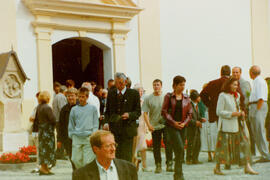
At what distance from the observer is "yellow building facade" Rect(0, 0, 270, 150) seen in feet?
39.1

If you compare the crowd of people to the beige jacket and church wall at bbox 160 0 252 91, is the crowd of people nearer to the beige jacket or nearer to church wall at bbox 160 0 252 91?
the beige jacket

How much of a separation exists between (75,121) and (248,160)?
309 centimetres

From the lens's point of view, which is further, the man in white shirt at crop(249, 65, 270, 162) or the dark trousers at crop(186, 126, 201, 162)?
the dark trousers at crop(186, 126, 201, 162)

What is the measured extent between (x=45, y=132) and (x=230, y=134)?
3.40 meters

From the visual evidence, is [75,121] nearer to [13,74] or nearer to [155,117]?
[155,117]

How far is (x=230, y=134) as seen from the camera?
762 centimetres

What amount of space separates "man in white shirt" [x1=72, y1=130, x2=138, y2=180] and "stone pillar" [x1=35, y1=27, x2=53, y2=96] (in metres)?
9.05

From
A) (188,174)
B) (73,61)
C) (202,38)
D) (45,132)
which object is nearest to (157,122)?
(188,174)

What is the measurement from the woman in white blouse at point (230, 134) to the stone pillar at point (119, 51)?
6.53 meters

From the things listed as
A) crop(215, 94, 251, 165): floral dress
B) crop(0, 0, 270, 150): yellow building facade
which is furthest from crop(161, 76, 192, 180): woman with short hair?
crop(0, 0, 270, 150): yellow building facade

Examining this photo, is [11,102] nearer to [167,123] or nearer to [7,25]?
[7,25]

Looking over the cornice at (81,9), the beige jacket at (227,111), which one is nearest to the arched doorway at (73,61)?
the cornice at (81,9)

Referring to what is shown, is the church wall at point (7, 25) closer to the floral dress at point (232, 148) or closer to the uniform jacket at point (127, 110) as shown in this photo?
the uniform jacket at point (127, 110)

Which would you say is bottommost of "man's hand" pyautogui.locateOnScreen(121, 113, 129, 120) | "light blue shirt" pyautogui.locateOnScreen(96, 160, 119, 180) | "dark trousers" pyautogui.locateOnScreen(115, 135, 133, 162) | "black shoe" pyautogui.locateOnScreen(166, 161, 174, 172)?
"black shoe" pyautogui.locateOnScreen(166, 161, 174, 172)
